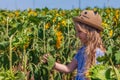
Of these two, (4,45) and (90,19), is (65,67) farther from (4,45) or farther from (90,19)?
(4,45)

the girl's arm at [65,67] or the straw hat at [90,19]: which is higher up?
the straw hat at [90,19]

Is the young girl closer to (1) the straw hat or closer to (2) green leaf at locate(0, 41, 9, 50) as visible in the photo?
(1) the straw hat

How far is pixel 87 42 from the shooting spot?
3.61m

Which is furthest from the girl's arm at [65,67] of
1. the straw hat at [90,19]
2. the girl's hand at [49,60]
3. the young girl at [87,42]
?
the straw hat at [90,19]

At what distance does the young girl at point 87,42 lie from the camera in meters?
3.58

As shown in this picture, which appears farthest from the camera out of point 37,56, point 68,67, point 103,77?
point 37,56

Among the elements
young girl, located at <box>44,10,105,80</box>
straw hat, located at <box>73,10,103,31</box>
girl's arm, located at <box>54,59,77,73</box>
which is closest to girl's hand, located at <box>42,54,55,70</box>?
young girl, located at <box>44,10,105,80</box>

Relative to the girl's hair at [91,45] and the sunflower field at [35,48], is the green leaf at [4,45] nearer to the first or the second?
the sunflower field at [35,48]

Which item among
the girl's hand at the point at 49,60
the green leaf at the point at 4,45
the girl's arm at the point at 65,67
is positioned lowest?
the girl's arm at the point at 65,67

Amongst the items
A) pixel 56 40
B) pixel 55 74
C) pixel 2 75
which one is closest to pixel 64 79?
pixel 55 74

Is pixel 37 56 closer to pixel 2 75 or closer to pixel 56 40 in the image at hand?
pixel 56 40

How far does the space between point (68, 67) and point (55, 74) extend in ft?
3.81

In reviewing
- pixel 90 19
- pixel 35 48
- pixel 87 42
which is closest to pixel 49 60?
pixel 87 42

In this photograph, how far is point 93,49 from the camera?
3582mm
